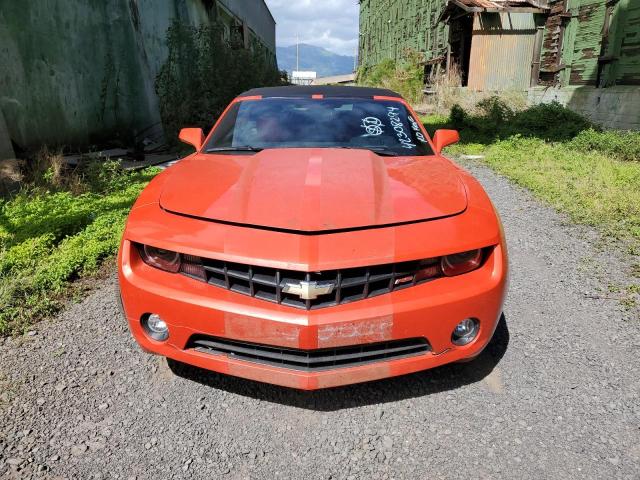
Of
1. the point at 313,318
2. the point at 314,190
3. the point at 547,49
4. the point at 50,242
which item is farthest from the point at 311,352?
the point at 547,49

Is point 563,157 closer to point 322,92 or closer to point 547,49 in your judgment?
point 322,92

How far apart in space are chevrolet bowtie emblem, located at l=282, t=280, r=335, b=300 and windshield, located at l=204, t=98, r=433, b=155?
135cm

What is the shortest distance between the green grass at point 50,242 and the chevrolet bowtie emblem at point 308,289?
1901 millimetres

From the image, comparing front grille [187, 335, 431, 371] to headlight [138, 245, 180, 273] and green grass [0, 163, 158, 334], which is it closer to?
headlight [138, 245, 180, 273]

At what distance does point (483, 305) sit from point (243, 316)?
3.43ft

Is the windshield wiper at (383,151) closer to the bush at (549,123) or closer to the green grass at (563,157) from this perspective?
the green grass at (563,157)

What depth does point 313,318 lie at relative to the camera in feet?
6.04

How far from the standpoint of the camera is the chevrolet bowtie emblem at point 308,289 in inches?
72.2

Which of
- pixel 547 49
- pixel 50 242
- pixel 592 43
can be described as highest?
pixel 592 43

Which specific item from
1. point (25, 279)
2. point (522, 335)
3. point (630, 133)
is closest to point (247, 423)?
point (522, 335)

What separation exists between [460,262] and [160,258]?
1.35 metres

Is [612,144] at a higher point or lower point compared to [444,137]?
lower

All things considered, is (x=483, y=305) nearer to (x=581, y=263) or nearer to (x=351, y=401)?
(x=351, y=401)

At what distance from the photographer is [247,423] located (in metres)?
2.08
